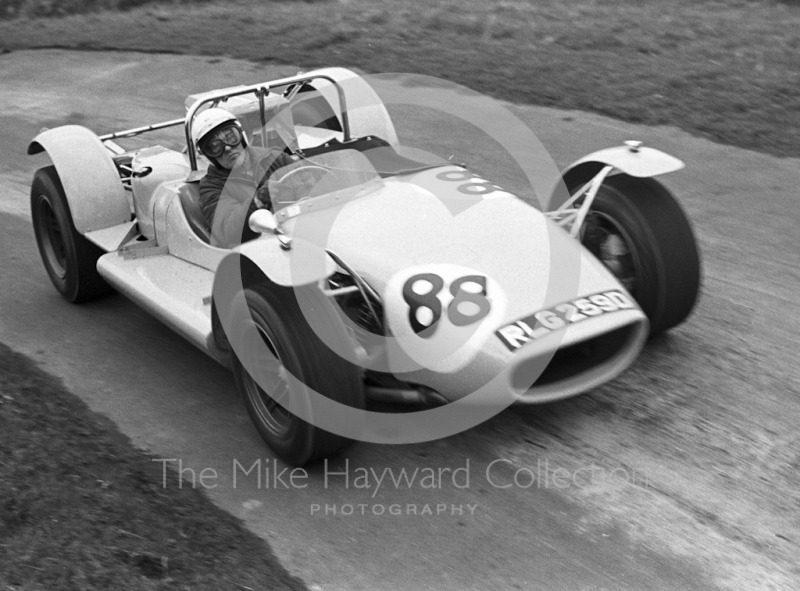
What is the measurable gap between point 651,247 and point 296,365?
1.84m

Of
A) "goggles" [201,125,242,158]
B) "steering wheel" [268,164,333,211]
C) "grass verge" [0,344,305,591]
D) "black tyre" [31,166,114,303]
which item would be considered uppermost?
"goggles" [201,125,242,158]

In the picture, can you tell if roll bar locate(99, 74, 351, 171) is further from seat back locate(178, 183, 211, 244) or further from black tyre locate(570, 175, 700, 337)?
black tyre locate(570, 175, 700, 337)

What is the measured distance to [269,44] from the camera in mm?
11562

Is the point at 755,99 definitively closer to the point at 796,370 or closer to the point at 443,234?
the point at 796,370

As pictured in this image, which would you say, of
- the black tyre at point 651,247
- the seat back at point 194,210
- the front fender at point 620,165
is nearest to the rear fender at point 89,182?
the seat back at point 194,210

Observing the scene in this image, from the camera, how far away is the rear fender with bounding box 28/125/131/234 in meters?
5.53

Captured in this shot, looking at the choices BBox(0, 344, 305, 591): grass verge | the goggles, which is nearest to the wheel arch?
BBox(0, 344, 305, 591): grass verge

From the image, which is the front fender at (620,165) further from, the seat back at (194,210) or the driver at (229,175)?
the seat back at (194,210)

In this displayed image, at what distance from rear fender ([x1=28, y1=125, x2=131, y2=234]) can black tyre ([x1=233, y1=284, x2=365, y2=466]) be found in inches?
78.9

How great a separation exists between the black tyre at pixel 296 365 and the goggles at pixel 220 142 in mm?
1320

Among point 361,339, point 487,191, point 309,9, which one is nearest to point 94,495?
point 361,339

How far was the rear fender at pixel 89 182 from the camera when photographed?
5531 millimetres

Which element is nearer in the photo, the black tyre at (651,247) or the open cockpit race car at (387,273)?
the open cockpit race car at (387,273)

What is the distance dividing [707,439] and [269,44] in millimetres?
8932
